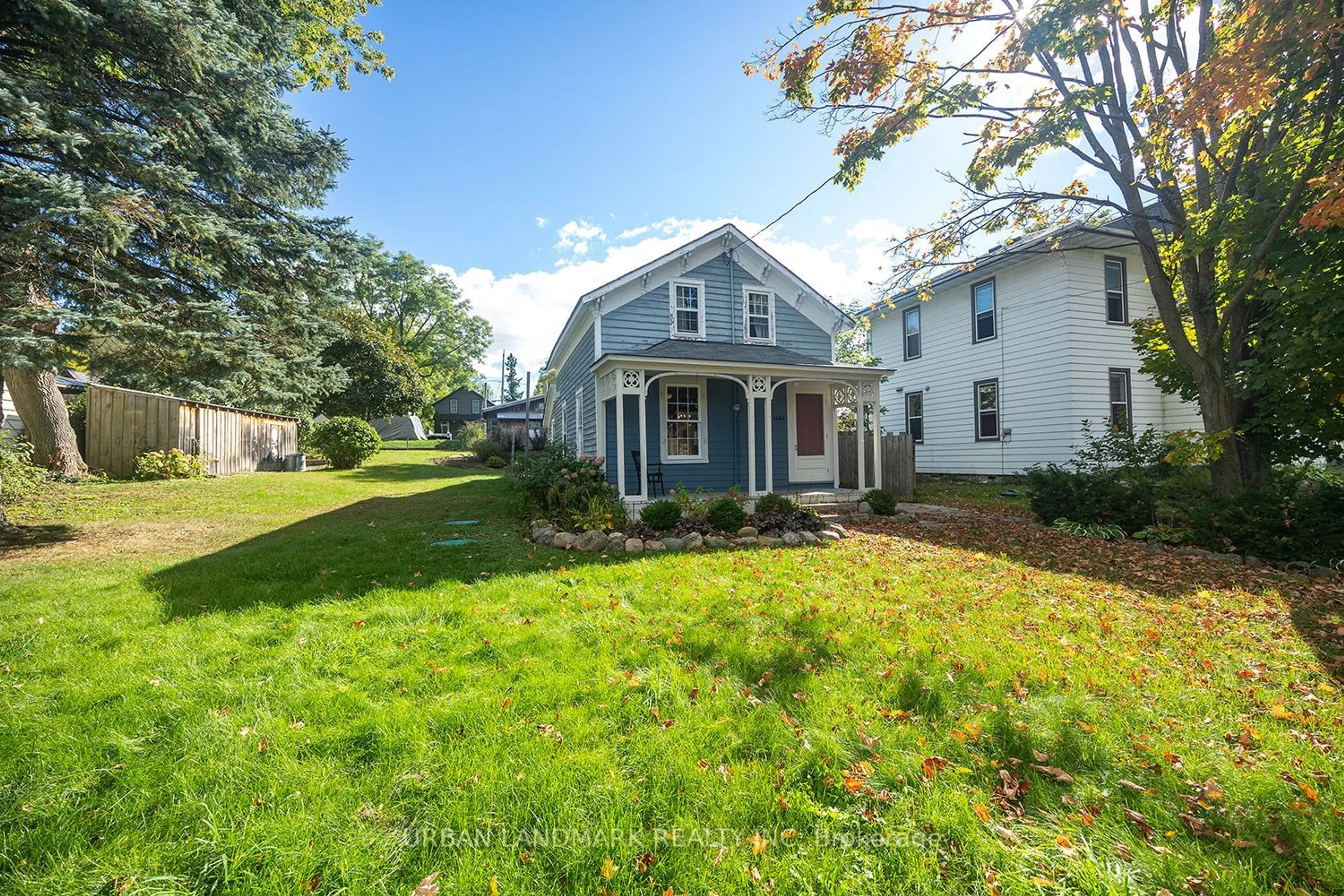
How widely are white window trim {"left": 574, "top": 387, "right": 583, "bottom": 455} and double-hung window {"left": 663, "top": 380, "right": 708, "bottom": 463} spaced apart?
3.12m

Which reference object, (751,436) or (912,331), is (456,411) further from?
(751,436)

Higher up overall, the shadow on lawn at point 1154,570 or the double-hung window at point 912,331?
the double-hung window at point 912,331

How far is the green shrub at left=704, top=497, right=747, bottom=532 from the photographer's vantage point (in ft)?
24.6

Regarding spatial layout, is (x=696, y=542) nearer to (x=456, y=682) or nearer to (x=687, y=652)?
(x=687, y=652)

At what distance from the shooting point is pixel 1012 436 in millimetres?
14578

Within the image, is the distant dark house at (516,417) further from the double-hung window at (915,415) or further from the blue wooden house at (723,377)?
the double-hung window at (915,415)

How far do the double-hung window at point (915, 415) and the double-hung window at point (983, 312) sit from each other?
2.72m

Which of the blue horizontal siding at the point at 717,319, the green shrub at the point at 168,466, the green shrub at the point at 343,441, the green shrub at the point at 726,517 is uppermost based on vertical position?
the blue horizontal siding at the point at 717,319

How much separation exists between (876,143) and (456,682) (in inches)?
399

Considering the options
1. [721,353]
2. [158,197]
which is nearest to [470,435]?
[721,353]

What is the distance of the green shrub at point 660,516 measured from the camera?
7496 mm

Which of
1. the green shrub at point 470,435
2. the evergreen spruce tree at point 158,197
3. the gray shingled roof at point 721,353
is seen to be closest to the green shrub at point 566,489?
the gray shingled roof at point 721,353

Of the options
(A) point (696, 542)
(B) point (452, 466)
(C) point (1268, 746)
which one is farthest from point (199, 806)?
(B) point (452, 466)

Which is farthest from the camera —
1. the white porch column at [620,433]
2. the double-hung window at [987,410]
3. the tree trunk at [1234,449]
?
the double-hung window at [987,410]
